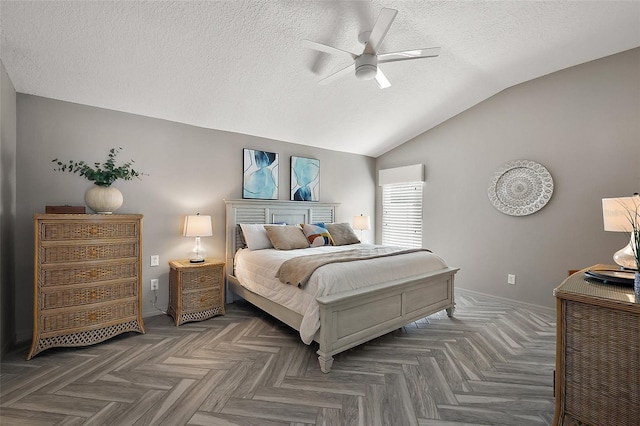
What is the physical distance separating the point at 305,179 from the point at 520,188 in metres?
3.08

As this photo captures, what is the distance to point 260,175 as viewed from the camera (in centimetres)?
425

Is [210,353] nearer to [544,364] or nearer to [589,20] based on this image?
[544,364]

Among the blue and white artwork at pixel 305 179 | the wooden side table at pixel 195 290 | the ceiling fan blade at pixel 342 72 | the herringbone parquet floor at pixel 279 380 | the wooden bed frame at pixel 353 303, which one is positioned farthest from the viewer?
the blue and white artwork at pixel 305 179

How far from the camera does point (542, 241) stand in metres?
3.70

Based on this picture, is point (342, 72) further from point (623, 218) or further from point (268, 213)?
point (623, 218)

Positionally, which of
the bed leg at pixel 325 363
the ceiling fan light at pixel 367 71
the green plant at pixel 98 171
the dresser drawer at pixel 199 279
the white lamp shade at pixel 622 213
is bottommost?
the bed leg at pixel 325 363

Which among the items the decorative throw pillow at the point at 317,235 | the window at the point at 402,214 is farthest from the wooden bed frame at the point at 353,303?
the window at the point at 402,214

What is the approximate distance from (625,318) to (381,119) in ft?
11.9

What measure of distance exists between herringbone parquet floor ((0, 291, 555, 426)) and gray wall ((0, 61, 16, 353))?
1.05ft

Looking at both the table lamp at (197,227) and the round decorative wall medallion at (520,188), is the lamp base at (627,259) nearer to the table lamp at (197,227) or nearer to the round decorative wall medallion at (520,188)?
the round decorative wall medallion at (520,188)

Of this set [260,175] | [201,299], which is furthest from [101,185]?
Result: [260,175]

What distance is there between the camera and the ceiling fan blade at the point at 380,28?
1968 millimetres

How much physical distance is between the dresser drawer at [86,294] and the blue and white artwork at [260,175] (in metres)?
1.80

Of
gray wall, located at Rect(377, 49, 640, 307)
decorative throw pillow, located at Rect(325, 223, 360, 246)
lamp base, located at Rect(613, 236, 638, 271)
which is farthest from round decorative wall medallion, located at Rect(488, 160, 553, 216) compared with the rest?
decorative throw pillow, located at Rect(325, 223, 360, 246)
